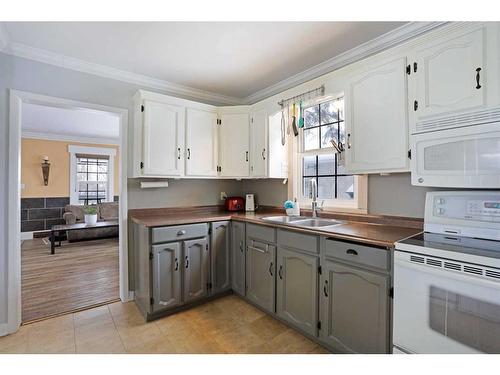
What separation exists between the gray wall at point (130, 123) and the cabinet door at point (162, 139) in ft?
1.03

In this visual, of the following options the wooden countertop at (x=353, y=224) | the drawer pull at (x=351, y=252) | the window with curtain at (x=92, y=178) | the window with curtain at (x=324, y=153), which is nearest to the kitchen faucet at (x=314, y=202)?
the wooden countertop at (x=353, y=224)

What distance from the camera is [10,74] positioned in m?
2.13

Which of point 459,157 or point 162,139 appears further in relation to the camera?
point 162,139

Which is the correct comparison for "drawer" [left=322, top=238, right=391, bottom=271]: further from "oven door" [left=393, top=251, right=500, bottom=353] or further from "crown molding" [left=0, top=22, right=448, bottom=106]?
"crown molding" [left=0, top=22, right=448, bottom=106]

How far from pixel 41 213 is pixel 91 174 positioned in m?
1.38

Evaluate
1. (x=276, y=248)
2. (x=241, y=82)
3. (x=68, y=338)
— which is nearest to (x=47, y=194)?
(x=68, y=338)

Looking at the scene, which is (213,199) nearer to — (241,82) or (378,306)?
(241,82)

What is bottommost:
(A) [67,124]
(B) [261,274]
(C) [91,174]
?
(B) [261,274]

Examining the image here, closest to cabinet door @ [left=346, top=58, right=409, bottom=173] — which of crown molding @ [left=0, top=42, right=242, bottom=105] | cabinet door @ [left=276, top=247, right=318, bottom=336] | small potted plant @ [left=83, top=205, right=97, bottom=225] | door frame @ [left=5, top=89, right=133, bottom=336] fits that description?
cabinet door @ [left=276, top=247, right=318, bottom=336]

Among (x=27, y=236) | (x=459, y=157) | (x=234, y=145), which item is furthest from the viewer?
(x=27, y=236)

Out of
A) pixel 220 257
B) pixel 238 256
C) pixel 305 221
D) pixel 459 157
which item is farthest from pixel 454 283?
pixel 220 257

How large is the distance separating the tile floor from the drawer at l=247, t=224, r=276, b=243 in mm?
711

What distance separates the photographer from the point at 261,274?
234 cm

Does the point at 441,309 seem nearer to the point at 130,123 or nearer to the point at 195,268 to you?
the point at 195,268
